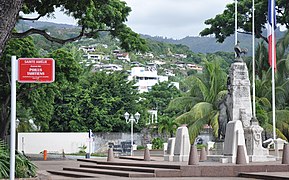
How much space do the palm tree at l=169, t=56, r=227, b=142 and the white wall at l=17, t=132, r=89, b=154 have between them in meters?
11.8

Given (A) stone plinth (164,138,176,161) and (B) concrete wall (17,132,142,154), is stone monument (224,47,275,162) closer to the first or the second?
(A) stone plinth (164,138,176,161)

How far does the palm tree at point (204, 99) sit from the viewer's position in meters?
39.7

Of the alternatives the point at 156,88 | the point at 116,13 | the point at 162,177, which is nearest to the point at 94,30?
the point at 116,13

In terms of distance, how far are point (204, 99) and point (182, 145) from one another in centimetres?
1910

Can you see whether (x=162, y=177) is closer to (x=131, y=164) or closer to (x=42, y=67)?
(x=131, y=164)

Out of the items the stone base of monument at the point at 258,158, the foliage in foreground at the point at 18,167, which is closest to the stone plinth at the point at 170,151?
the stone base of monument at the point at 258,158

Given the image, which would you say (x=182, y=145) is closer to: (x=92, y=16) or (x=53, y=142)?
(x=92, y=16)

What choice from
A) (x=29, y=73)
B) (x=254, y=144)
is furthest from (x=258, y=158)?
(x=29, y=73)

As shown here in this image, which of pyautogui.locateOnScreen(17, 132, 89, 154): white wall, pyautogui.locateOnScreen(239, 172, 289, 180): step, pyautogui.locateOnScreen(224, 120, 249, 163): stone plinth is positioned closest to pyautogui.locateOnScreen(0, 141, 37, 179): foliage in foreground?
pyautogui.locateOnScreen(239, 172, 289, 180): step

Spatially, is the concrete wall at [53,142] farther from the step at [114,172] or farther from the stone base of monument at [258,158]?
the stone base of monument at [258,158]

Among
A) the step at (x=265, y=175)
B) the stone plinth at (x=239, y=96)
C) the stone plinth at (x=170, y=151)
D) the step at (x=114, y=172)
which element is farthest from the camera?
the stone plinth at (x=170, y=151)

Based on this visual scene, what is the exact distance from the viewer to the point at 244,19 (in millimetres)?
44875

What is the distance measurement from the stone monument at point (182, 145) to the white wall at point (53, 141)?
2777 centimetres

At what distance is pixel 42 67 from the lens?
333 inches
